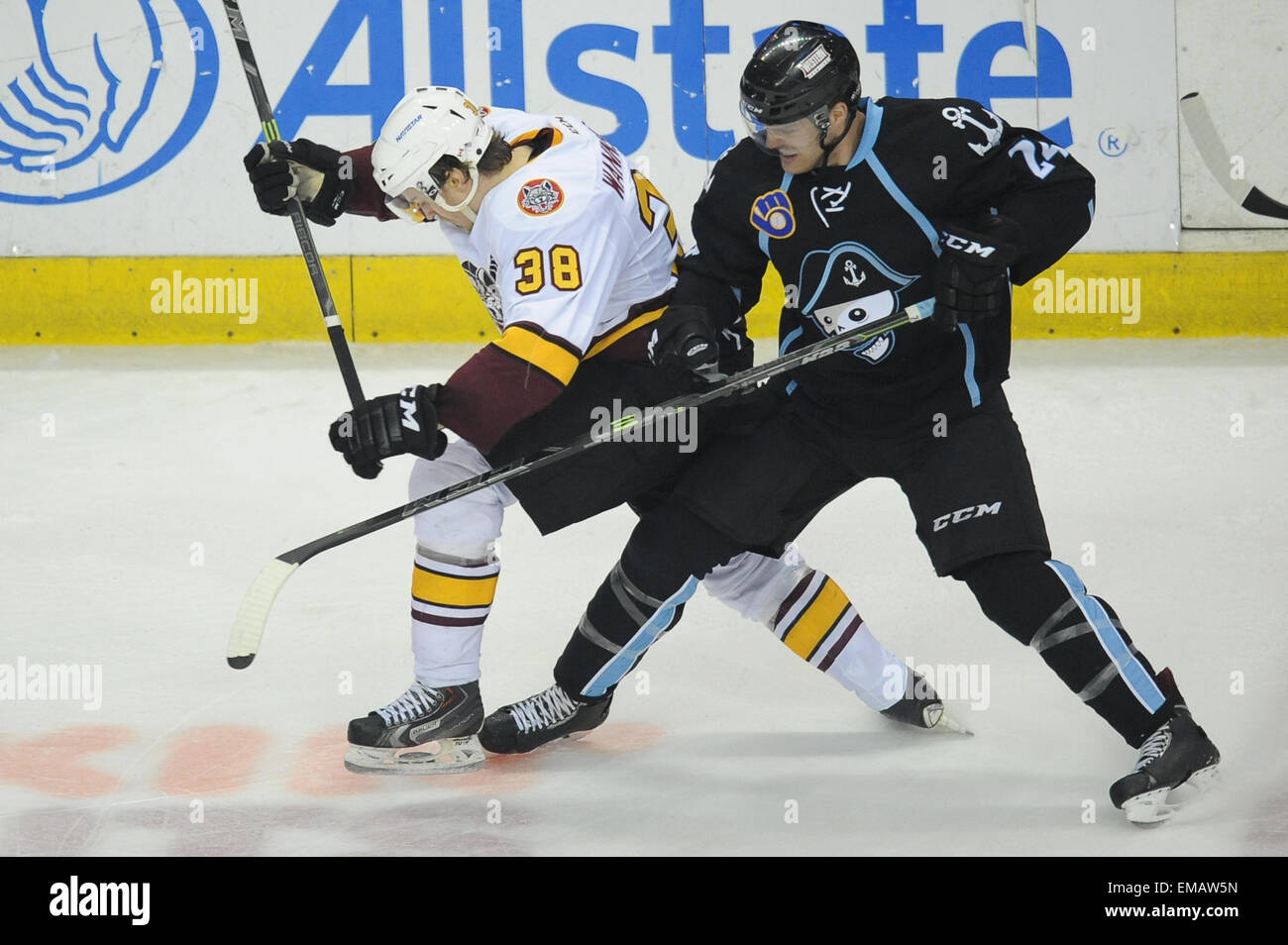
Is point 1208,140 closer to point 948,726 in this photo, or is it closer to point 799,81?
point 799,81

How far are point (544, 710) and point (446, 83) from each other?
330cm

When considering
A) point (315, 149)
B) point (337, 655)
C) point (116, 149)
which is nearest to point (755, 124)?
point (315, 149)

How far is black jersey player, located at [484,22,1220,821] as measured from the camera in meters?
2.29

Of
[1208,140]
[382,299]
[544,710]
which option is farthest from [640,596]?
[382,299]

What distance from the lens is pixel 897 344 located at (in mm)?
2443

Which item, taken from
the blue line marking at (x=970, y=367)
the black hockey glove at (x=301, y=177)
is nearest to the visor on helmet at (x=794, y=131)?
the blue line marking at (x=970, y=367)

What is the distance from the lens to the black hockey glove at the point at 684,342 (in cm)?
239

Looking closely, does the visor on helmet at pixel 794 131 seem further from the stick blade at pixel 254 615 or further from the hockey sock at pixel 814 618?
the stick blade at pixel 254 615

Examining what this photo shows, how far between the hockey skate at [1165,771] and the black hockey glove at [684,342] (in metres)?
0.78

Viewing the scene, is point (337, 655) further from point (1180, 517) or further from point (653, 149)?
point (653, 149)

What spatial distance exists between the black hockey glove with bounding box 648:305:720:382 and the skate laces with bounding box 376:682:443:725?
0.61 metres

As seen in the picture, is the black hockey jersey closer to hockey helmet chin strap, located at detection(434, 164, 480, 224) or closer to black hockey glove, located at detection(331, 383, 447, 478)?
hockey helmet chin strap, located at detection(434, 164, 480, 224)

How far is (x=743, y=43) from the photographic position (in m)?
5.55

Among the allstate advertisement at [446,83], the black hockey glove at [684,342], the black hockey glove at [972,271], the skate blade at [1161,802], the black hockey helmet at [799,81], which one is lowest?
the skate blade at [1161,802]
